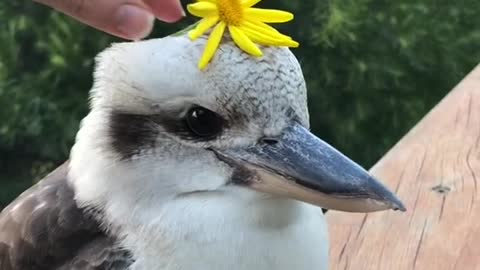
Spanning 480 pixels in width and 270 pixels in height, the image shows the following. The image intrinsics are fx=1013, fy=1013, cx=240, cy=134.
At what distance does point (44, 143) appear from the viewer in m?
2.37

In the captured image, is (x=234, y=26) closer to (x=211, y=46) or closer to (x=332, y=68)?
(x=211, y=46)

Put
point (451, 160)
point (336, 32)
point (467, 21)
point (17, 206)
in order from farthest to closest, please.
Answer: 1. point (467, 21)
2. point (336, 32)
3. point (451, 160)
4. point (17, 206)

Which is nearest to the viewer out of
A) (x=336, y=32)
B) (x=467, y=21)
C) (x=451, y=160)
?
(x=451, y=160)

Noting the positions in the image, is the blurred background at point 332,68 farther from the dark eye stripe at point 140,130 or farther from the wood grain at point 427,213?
the dark eye stripe at point 140,130

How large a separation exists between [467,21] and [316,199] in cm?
166

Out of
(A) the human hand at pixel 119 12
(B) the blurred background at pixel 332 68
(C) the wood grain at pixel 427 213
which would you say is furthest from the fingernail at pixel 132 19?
(B) the blurred background at pixel 332 68

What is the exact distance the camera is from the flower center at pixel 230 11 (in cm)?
92

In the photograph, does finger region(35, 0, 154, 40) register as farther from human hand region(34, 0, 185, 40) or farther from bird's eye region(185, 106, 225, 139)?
bird's eye region(185, 106, 225, 139)

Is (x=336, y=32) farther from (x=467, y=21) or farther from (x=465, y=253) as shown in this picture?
(x=465, y=253)

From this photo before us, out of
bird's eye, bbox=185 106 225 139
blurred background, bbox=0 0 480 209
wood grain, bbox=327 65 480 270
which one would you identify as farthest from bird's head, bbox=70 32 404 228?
blurred background, bbox=0 0 480 209

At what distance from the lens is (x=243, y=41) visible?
0.92 meters

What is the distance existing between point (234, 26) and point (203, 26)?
3 centimetres

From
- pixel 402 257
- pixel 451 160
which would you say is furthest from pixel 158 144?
pixel 451 160

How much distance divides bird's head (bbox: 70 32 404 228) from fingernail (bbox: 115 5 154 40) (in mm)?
35
